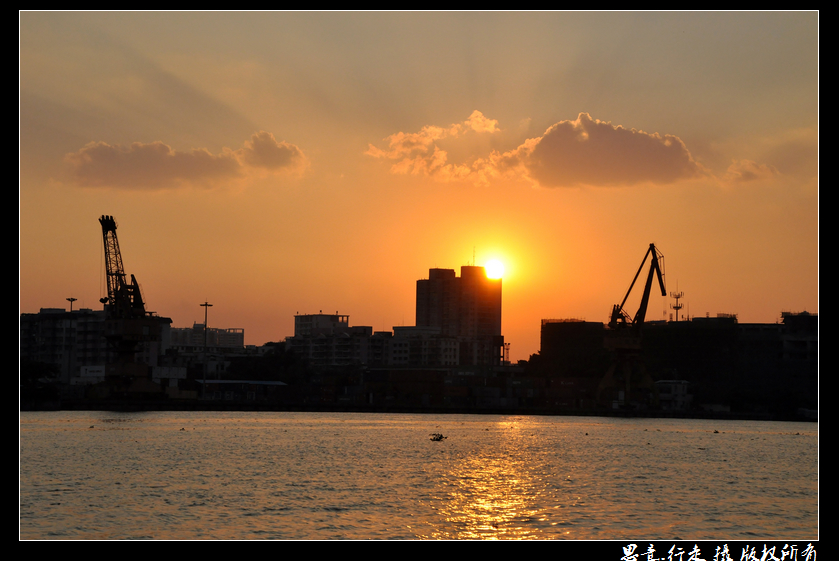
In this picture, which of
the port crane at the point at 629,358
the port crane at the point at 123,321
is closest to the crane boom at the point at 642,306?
the port crane at the point at 629,358

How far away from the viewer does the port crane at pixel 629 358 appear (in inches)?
5994

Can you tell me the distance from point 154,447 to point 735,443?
57639 millimetres

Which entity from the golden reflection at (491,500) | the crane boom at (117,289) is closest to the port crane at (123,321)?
the crane boom at (117,289)

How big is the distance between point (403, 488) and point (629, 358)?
114381mm

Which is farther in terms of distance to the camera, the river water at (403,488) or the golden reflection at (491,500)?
the river water at (403,488)

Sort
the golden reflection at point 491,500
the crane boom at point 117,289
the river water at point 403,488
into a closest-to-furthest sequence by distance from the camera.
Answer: the golden reflection at point 491,500, the river water at point 403,488, the crane boom at point 117,289

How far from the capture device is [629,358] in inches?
6093

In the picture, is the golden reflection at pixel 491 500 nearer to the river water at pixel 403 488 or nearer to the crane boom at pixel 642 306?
the river water at pixel 403 488

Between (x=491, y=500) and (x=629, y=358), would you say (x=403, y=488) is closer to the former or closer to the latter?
(x=491, y=500)

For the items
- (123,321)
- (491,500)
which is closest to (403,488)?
(491,500)

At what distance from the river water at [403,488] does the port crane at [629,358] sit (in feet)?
205

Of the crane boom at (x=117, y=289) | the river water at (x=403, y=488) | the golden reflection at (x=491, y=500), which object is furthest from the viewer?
the crane boom at (x=117, y=289)
